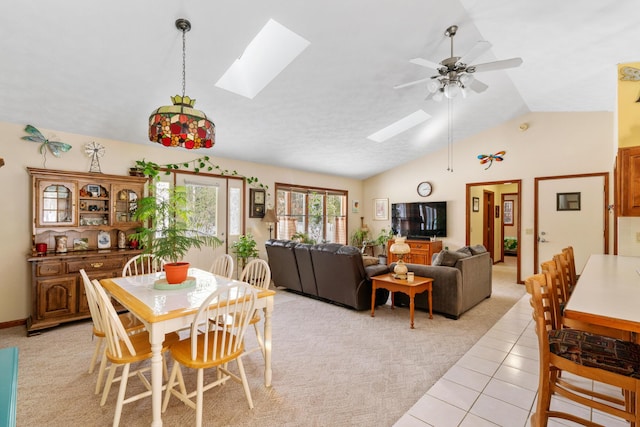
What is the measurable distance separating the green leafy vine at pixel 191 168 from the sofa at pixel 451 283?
3.21 metres

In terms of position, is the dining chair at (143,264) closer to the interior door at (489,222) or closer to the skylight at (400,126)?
the skylight at (400,126)

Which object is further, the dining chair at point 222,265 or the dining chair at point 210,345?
the dining chair at point 222,265

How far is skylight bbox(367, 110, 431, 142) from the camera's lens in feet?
17.1

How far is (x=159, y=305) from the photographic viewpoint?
199cm

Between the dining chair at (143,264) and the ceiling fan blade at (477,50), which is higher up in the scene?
the ceiling fan blade at (477,50)

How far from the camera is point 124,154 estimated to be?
14.2ft

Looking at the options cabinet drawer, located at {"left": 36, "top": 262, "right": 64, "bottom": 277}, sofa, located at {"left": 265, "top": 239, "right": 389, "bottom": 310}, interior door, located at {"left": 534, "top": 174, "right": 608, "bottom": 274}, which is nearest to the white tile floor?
sofa, located at {"left": 265, "top": 239, "right": 389, "bottom": 310}

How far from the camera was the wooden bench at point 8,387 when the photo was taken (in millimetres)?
808

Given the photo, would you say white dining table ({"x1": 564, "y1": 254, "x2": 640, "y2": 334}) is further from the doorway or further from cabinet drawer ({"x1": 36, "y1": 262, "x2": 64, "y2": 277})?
cabinet drawer ({"x1": 36, "y1": 262, "x2": 64, "y2": 277})

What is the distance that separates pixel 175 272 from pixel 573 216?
6.40 m

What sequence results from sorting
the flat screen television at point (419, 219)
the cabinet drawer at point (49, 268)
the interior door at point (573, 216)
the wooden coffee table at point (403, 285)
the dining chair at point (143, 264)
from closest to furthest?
the dining chair at point (143, 264) → the cabinet drawer at point (49, 268) → the wooden coffee table at point (403, 285) → the interior door at point (573, 216) → the flat screen television at point (419, 219)

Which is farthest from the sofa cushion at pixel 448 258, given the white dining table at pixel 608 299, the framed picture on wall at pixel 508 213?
the framed picture on wall at pixel 508 213

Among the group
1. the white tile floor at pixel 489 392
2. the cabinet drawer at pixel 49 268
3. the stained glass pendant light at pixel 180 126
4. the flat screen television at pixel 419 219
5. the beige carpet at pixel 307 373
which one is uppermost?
the stained glass pendant light at pixel 180 126

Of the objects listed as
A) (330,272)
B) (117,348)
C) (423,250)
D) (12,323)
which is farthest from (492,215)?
(12,323)
